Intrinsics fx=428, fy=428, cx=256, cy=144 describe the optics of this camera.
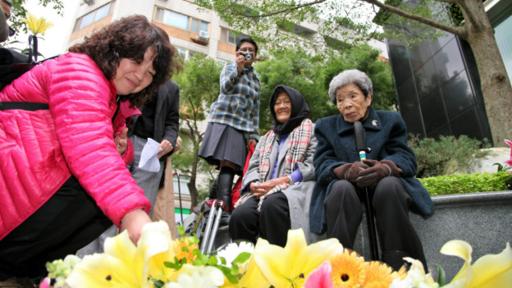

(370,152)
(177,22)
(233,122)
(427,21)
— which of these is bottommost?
(370,152)

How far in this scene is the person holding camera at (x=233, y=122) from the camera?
4477 millimetres

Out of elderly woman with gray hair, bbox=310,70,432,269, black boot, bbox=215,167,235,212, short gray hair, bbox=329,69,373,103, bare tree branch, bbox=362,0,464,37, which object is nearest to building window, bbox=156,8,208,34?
bare tree branch, bbox=362,0,464,37

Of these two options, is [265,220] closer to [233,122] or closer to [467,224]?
[467,224]

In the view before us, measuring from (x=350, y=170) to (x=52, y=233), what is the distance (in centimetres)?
182

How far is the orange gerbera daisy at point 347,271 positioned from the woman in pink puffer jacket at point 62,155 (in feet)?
2.32

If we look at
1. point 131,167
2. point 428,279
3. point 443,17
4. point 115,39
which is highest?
point 443,17

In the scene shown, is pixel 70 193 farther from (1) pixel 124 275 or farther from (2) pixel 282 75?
(2) pixel 282 75

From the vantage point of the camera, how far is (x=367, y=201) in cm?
273

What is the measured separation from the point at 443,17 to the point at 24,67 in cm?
1033

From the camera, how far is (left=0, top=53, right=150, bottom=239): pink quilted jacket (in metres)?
1.28

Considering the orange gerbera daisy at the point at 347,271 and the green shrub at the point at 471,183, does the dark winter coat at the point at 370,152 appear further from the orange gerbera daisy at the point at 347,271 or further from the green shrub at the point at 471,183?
the orange gerbera daisy at the point at 347,271

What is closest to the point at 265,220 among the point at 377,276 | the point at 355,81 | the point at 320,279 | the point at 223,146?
the point at 355,81

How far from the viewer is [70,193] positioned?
60.9 inches

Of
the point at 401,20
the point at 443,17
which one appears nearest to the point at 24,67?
the point at 401,20
